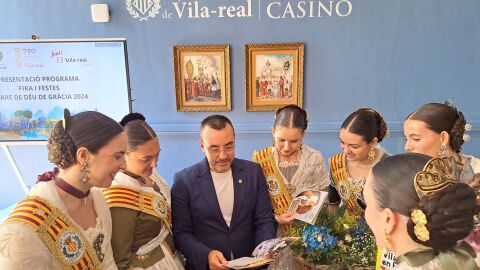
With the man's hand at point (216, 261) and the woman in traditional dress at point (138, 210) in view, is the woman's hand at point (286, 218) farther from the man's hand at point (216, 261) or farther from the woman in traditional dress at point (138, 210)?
the woman in traditional dress at point (138, 210)

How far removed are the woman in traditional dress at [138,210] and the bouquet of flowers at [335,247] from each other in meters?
0.72

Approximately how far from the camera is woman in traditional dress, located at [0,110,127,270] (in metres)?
1.38

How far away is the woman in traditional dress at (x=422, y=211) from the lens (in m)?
1.00

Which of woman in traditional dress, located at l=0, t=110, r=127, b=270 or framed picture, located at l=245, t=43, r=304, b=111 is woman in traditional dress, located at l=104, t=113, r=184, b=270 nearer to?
woman in traditional dress, located at l=0, t=110, r=127, b=270

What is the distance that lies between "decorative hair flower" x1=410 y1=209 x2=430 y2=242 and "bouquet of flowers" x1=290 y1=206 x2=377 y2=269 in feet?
2.15

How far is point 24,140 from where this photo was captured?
3.82 m

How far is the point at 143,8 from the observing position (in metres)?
4.11

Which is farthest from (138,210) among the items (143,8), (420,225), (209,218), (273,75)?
(143,8)

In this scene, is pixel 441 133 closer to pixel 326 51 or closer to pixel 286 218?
Answer: pixel 286 218

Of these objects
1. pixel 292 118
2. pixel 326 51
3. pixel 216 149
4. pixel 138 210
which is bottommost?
pixel 138 210

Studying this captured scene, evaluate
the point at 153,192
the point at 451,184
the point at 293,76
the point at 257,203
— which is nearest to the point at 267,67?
the point at 293,76

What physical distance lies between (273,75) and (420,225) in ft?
10.9

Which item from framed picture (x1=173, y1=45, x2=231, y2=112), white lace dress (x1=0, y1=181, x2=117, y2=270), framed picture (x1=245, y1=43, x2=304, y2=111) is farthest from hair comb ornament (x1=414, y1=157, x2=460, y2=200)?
framed picture (x1=173, y1=45, x2=231, y2=112)

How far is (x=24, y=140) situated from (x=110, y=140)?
283 centimetres
